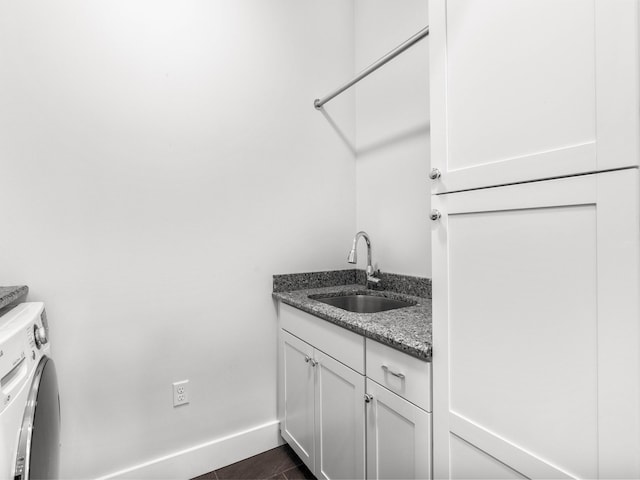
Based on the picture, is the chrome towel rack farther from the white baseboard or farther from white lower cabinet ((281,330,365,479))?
the white baseboard

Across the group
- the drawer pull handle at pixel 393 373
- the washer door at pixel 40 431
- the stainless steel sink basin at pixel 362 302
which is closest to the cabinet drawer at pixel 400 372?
the drawer pull handle at pixel 393 373

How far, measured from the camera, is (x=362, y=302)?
6.23 ft

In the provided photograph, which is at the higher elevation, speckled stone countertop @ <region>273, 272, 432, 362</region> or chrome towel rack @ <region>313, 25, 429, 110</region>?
chrome towel rack @ <region>313, 25, 429, 110</region>

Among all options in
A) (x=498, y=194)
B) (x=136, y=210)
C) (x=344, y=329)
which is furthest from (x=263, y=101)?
(x=498, y=194)

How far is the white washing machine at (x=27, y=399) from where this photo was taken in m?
0.75

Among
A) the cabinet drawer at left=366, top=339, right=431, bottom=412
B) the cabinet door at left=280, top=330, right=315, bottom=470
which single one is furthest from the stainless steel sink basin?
the cabinet drawer at left=366, top=339, right=431, bottom=412

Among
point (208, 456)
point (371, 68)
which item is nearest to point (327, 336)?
point (208, 456)

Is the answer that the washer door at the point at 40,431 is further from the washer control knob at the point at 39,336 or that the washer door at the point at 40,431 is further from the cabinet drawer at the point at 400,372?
the cabinet drawer at the point at 400,372

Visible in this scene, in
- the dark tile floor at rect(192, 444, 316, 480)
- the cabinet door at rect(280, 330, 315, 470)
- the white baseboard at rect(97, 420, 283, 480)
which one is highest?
the cabinet door at rect(280, 330, 315, 470)

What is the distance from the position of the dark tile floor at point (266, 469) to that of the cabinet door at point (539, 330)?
0.97 m

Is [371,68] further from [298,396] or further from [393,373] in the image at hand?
[298,396]

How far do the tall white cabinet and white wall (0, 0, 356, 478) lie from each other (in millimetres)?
1072

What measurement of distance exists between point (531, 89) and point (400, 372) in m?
0.83

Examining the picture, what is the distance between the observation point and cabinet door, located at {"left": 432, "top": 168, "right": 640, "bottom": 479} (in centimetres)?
60
